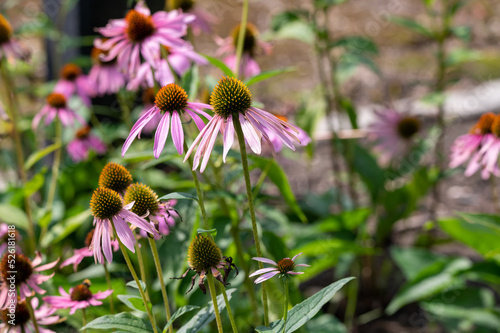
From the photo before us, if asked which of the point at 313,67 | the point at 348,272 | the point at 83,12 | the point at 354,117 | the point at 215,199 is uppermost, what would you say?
the point at 83,12

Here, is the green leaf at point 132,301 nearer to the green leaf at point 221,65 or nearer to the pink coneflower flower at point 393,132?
the green leaf at point 221,65

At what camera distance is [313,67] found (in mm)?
3227

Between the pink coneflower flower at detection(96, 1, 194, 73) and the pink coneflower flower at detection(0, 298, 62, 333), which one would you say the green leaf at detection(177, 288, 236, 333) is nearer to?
the pink coneflower flower at detection(0, 298, 62, 333)

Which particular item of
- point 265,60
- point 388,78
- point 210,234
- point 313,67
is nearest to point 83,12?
point 265,60

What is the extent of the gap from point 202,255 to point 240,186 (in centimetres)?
103

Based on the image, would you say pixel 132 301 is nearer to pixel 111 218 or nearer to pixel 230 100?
pixel 111 218

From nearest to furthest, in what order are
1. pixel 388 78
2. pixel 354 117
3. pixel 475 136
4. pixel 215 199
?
pixel 215 199, pixel 475 136, pixel 354 117, pixel 388 78

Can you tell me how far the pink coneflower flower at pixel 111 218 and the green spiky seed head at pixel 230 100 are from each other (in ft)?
0.62

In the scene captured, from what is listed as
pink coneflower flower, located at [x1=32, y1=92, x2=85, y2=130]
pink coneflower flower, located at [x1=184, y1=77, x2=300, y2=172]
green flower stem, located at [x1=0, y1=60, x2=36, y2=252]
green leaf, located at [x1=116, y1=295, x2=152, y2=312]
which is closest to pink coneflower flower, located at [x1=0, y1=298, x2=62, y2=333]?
green leaf, located at [x1=116, y1=295, x2=152, y2=312]

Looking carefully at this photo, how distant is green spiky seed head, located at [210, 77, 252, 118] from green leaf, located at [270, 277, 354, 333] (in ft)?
0.93

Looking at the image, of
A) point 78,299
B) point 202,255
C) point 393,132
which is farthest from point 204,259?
point 393,132

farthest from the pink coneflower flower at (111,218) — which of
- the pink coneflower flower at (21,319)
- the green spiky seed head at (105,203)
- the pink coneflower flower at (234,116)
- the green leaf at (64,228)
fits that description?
the green leaf at (64,228)

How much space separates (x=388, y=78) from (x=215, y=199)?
196 centimetres

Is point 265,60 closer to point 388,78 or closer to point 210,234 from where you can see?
point 388,78
